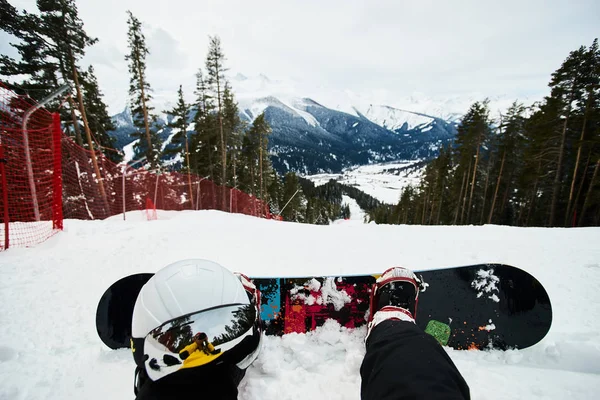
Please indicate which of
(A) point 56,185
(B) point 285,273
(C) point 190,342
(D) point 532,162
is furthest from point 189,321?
(D) point 532,162

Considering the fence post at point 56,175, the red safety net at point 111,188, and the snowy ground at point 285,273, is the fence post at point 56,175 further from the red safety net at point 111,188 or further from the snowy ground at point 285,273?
the red safety net at point 111,188

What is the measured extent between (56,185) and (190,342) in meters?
6.26

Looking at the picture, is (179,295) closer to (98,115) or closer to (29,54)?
(29,54)

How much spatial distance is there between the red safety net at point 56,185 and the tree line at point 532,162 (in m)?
20.7

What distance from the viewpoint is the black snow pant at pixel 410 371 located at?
1148 mm

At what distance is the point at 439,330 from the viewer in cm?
254

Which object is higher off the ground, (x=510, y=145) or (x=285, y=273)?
(x=510, y=145)

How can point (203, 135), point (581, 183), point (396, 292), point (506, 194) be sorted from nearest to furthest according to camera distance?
point (396, 292) → point (581, 183) → point (506, 194) → point (203, 135)

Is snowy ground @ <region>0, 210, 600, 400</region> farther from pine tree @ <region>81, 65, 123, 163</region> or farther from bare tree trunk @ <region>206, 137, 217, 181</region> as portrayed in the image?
bare tree trunk @ <region>206, 137, 217, 181</region>

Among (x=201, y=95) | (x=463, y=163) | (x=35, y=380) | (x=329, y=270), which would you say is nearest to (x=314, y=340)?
(x=329, y=270)

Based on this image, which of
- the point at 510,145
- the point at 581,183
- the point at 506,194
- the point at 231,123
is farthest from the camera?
the point at 231,123

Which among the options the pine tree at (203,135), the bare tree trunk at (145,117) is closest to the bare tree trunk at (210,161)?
the pine tree at (203,135)

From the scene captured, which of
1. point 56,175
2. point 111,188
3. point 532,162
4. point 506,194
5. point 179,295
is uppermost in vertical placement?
point 532,162

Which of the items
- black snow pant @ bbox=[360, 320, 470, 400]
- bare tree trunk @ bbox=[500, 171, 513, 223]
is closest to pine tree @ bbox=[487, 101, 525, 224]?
bare tree trunk @ bbox=[500, 171, 513, 223]
